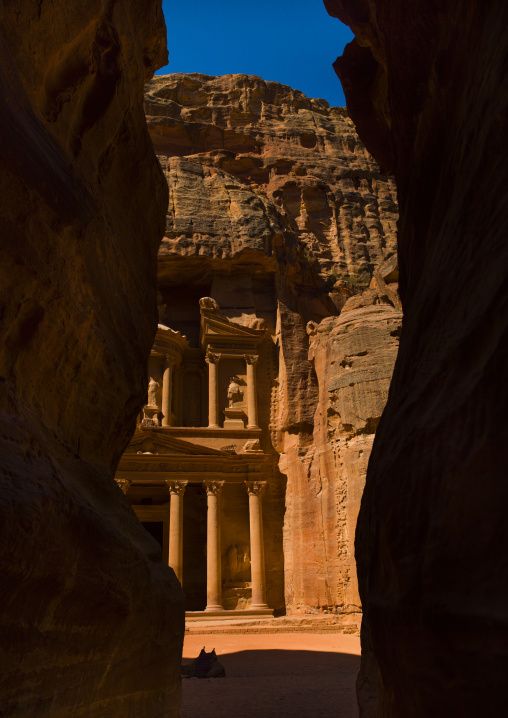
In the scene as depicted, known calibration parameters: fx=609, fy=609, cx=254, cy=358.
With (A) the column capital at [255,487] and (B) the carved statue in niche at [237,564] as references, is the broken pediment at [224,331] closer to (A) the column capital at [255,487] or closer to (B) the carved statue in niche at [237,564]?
(A) the column capital at [255,487]

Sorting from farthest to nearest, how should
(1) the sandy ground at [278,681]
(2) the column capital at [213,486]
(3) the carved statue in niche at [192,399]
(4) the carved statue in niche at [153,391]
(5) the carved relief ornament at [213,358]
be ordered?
(3) the carved statue in niche at [192,399], (5) the carved relief ornament at [213,358], (4) the carved statue in niche at [153,391], (2) the column capital at [213,486], (1) the sandy ground at [278,681]

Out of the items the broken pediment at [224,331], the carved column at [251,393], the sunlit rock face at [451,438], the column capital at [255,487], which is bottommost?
the sunlit rock face at [451,438]

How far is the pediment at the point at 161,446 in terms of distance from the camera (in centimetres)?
2517

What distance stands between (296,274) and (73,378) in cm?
2741

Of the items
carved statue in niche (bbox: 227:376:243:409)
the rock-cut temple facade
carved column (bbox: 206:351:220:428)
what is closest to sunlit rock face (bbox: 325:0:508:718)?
the rock-cut temple facade

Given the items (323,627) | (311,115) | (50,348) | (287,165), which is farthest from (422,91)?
(311,115)

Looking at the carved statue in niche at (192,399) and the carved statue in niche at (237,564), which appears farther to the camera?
the carved statue in niche at (192,399)

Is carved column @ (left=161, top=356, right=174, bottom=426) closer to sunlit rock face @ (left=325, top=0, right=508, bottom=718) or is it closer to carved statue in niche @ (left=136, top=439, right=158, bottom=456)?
carved statue in niche @ (left=136, top=439, right=158, bottom=456)

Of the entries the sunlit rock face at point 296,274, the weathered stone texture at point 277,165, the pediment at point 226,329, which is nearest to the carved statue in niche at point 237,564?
the sunlit rock face at point 296,274

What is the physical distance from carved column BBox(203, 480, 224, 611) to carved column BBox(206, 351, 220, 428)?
3.51m

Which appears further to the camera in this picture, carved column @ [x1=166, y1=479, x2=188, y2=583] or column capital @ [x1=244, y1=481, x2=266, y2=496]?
column capital @ [x1=244, y1=481, x2=266, y2=496]

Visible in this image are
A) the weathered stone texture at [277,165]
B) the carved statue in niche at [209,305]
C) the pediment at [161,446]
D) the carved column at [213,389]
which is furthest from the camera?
the weathered stone texture at [277,165]

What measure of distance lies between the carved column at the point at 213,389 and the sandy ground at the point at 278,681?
11.7 metres

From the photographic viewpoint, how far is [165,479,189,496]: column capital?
25031 millimetres
